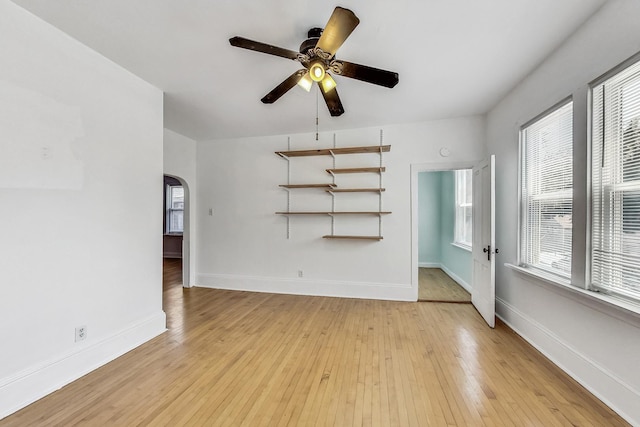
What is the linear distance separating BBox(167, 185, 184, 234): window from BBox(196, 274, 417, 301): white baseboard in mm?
3988

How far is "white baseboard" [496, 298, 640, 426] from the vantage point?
1.59 m

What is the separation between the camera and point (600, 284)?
1.83m

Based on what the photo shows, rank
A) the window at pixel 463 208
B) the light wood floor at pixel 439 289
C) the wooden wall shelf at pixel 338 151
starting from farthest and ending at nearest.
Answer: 1. the window at pixel 463 208
2. the light wood floor at pixel 439 289
3. the wooden wall shelf at pixel 338 151

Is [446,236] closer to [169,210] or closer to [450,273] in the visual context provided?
[450,273]

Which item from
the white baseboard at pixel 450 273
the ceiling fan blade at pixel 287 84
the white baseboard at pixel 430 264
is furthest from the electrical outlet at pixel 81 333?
the white baseboard at pixel 430 264

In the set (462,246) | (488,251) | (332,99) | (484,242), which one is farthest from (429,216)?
(332,99)

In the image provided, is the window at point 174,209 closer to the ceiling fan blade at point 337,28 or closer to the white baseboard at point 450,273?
the white baseboard at point 450,273

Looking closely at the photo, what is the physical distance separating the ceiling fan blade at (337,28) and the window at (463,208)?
164 inches

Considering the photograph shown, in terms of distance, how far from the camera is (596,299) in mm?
1764

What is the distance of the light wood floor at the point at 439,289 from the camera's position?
156 inches

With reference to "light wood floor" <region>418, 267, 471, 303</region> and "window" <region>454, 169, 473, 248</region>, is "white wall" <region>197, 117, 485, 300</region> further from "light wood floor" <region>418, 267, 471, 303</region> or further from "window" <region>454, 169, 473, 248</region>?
"window" <region>454, 169, 473, 248</region>

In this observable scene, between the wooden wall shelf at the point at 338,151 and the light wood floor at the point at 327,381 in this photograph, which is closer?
the light wood floor at the point at 327,381

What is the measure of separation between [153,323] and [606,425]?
3672mm

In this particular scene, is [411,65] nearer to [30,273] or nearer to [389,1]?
[389,1]
